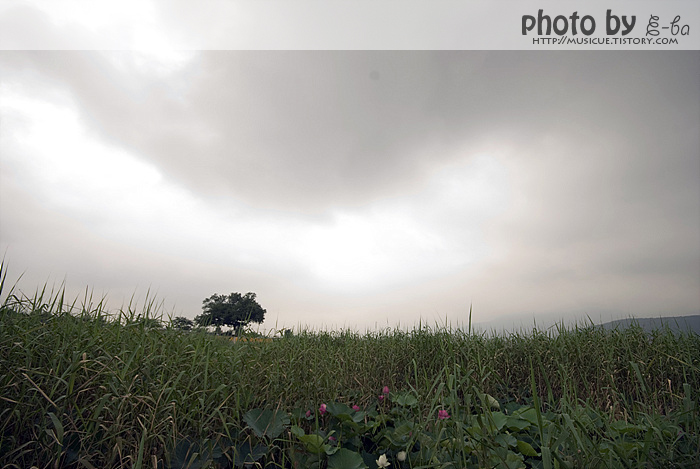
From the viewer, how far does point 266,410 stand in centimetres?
287

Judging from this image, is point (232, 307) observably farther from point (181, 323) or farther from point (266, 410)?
point (266, 410)

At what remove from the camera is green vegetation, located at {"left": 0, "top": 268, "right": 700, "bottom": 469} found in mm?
2396

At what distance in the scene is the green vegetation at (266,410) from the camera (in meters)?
2.40

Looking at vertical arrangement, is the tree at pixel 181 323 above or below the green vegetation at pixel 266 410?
above

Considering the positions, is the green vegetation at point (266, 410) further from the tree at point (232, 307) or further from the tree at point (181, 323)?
the tree at point (232, 307)

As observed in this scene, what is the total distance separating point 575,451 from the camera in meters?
2.07

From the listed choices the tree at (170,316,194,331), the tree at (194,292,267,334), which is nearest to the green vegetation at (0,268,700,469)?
the tree at (170,316,194,331)

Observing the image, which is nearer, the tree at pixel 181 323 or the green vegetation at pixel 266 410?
the green vegetation at pixel 266 410

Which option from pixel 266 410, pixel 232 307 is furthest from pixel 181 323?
pixel 232 307

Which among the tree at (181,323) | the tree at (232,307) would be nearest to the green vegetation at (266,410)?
the tree at (181,323)

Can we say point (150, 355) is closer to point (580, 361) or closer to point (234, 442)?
point (234, 442)

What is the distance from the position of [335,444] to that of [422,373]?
6.75 feet

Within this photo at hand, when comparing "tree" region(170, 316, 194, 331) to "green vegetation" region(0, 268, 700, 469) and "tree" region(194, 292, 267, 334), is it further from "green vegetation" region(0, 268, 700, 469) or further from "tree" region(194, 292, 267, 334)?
"tree" region(194, 292, 267, 334)

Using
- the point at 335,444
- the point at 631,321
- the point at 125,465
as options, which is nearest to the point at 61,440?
the point at 125,465
